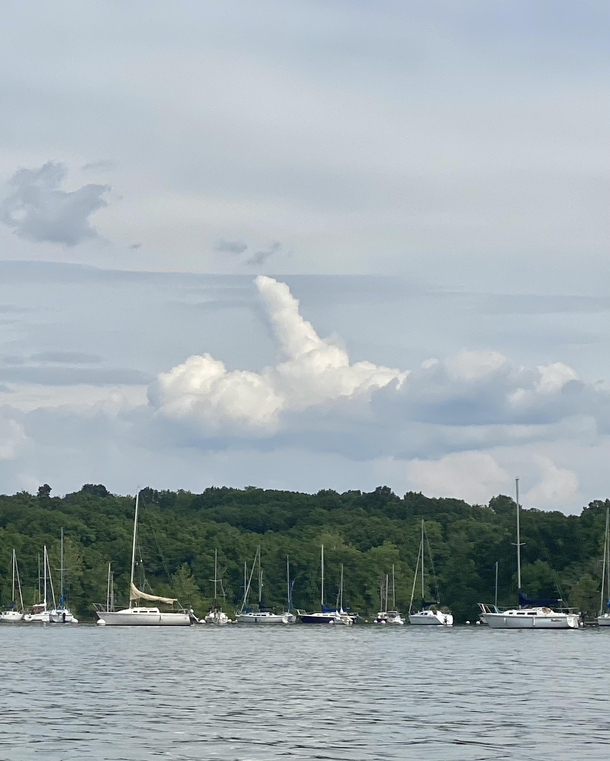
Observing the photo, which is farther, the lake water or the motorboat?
the motorboat

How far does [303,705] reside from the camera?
6800cm

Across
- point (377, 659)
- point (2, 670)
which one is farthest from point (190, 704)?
point (377, 659)

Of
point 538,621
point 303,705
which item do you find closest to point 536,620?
point 538,621

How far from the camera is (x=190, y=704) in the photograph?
6794cm

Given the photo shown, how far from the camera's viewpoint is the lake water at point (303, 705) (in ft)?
165

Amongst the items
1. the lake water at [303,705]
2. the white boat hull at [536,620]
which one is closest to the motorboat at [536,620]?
the white boat hull at [536,620]

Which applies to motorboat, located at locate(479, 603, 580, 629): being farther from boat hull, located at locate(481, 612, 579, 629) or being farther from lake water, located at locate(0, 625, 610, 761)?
lake water, located at locate(0, 625, 610, 761)

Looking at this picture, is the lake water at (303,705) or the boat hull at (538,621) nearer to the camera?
the lake water at (303,705)

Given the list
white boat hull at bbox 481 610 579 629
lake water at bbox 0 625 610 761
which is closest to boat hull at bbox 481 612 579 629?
white boat hull at bbox 481 610 579 629

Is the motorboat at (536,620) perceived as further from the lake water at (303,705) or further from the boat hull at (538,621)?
the lake water at (303,705)

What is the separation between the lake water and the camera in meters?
50.4

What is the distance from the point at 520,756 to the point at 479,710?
17.6 metres

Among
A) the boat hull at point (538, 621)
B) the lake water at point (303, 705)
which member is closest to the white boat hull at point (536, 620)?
the boat hull at point (538, 621)

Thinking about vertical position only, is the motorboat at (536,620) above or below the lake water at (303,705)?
below
